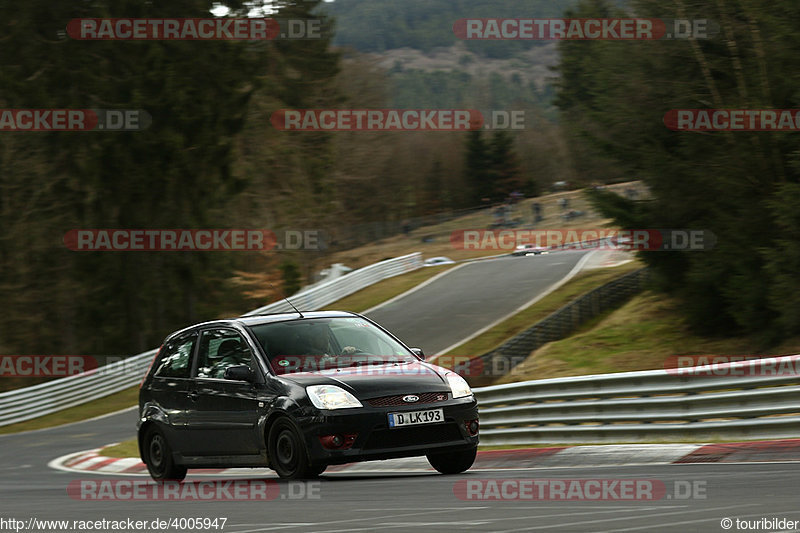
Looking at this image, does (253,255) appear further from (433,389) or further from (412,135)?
(412,135)

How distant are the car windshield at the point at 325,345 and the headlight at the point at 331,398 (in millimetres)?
582

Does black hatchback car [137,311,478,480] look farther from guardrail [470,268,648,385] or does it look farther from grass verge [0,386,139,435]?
grass verge [0,386,139,435]

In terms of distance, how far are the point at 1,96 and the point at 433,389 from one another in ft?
106

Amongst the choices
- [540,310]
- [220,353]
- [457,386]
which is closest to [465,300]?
[540,310]

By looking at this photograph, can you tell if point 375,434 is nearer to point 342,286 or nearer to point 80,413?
point 80,413

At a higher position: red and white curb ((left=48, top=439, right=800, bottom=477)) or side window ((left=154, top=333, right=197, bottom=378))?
side window ((left=154, top=333, right=197, bottom=378))

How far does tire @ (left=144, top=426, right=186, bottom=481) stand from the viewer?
36.9 ft

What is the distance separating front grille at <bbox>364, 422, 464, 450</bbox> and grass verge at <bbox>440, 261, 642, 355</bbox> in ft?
66.7

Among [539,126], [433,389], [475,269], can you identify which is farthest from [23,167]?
[539,126]

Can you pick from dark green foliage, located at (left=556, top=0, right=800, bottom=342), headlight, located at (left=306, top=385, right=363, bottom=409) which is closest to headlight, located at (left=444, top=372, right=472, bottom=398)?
headlight, located at (left=306, top=385, right=363, bottom=409)

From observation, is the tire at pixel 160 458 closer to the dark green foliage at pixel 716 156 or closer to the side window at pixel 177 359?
the side window at pixel 177 359

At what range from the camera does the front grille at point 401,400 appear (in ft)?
30.3

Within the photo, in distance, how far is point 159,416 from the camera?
1136cm

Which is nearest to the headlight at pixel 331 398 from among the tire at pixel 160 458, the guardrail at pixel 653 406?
the tire at pixel 160 458
